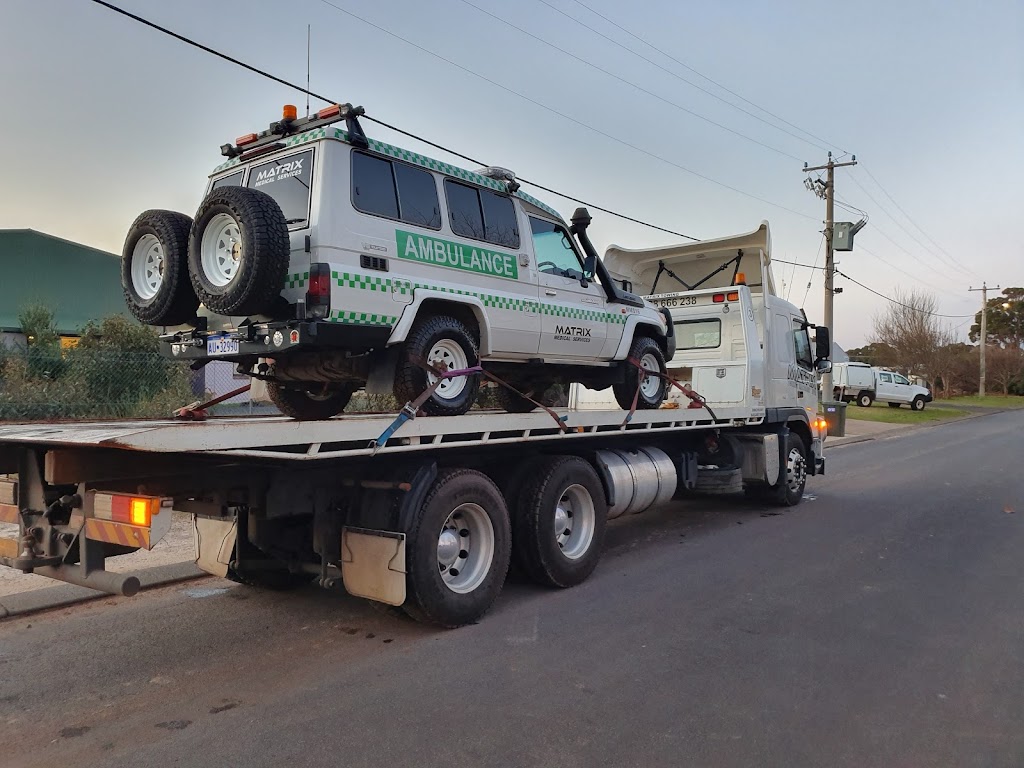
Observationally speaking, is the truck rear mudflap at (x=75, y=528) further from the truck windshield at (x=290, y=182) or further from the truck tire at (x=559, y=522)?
the truck tire at (x=559, y=522)

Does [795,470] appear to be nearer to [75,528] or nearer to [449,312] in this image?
[449,312]

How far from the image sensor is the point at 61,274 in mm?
25031

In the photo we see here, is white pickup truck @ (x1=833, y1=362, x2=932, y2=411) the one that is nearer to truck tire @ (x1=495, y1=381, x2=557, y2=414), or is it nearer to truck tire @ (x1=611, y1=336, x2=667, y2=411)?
truck tire @ (x1=611, y1=336, x2=667, y2=411)

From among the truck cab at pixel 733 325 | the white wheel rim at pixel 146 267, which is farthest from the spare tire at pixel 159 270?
the truck cab at pixel 733 325

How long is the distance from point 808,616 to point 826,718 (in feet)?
5.56

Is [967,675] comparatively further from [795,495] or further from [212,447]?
[795,495]

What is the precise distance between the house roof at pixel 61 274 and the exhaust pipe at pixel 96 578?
22086 millimetres

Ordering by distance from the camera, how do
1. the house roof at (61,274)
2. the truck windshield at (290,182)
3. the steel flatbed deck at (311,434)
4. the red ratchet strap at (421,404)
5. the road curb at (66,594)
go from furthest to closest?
the house roof at (61,274)
the road curb at (66,594)
the truck windshield at (290,182)
the red ratchet strap at (421,404)
the steel flatbed deck at (311,434)

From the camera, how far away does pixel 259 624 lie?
525 cm

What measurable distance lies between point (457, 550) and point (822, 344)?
7.88m

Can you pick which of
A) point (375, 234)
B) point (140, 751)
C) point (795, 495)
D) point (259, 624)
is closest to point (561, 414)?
point (375, 234)

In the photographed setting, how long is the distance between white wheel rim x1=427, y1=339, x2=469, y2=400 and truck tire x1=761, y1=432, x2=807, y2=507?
A: 228 inches

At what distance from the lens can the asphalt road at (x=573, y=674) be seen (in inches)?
136

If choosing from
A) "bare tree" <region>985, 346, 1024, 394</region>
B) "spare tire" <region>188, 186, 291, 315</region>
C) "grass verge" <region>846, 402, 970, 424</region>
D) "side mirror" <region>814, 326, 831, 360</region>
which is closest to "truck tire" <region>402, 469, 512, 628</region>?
"spare tire" <region>188, 186, 291, 315</region>
